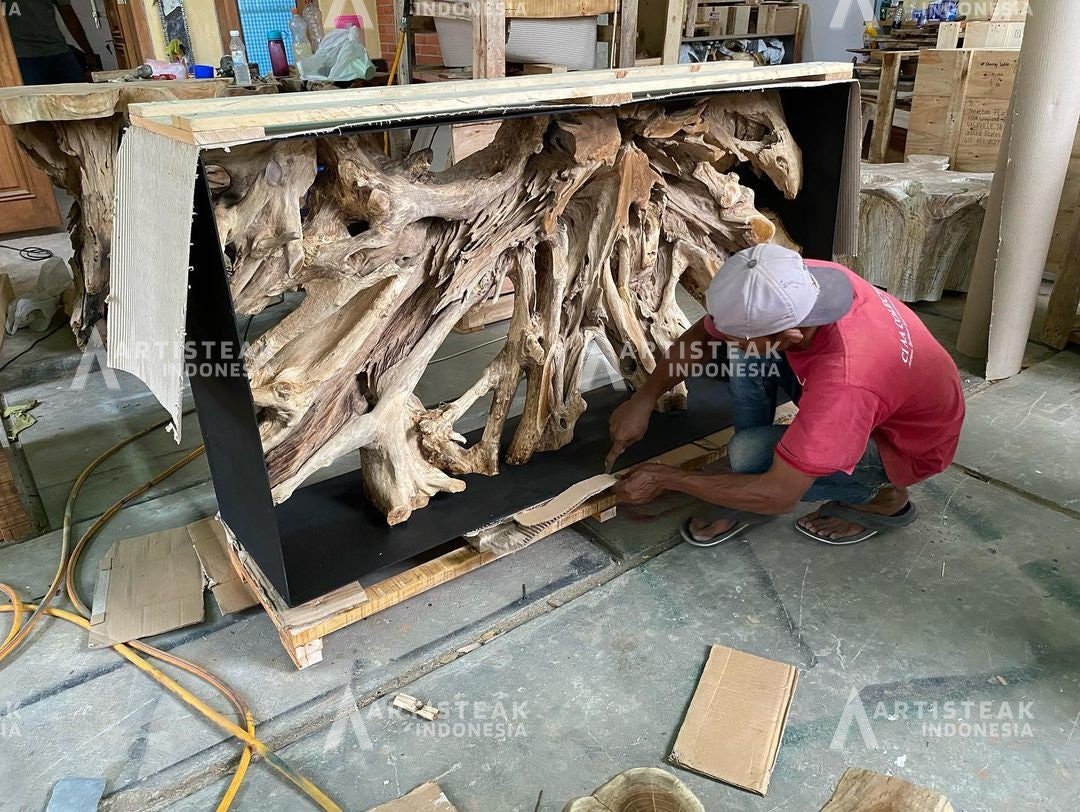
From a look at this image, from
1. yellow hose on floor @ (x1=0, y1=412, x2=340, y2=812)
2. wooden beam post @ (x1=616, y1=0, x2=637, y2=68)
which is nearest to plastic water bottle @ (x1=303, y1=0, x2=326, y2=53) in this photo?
wooden beam post @ (x1=616, y1=0, x2=637, y2=68)

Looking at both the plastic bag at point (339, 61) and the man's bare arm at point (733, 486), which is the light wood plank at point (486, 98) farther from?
the plastic bag at point (339, 61)

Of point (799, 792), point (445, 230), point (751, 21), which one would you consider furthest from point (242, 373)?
point (751, 21)

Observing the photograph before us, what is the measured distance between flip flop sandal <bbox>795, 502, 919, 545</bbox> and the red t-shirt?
29 centimetres

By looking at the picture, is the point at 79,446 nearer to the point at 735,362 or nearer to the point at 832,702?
the point at 735,362

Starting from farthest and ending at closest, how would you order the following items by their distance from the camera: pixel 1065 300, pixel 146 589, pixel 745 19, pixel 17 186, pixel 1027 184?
pixel 745 19, pixel 17 186, pixel 1065 300, pixel 1027 184, pixel 146 589

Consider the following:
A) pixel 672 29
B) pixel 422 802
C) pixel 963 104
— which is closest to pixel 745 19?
pixel 963 104

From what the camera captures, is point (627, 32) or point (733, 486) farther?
point (627, 32)

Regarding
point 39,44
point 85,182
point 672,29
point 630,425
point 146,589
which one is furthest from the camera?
point 39,44

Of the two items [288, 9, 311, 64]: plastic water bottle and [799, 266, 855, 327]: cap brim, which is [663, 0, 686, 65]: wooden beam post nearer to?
[288, 9, 311, 64]: plastic water bottle

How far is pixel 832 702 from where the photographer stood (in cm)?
166

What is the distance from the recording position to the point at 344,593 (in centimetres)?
179

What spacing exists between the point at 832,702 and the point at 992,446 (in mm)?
1445

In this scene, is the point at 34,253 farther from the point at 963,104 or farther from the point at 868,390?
the point at 963,104

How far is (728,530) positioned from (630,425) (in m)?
0.42
